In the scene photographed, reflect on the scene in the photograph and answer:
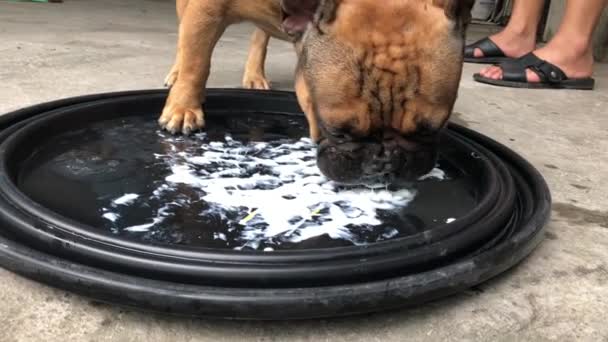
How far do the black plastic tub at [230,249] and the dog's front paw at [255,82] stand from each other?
0.95 meters

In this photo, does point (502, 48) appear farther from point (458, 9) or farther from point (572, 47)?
point (458, 9)

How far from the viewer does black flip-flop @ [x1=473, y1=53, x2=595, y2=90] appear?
113 inches

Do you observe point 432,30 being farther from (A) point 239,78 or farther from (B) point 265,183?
(A) point 239,78

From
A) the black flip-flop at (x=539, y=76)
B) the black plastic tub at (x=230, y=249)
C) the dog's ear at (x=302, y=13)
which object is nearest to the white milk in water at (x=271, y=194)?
the black plastic tub at (x=230, y=249)

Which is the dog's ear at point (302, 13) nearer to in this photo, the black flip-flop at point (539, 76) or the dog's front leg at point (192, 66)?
the dog's front leg at point (192, 66)

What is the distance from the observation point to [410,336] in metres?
0.86

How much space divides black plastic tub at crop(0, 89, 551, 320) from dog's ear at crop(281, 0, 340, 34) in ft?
1.57

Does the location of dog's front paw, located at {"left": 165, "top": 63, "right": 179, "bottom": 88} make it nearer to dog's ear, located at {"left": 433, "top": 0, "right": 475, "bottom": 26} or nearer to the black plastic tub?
the black plastic tub

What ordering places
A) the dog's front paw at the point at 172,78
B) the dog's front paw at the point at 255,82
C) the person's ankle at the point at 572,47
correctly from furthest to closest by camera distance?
the person's ankle at the point at 572,47 → the dog's front paw at the point at 255,82 → the dog's front paw at the point at 172,78

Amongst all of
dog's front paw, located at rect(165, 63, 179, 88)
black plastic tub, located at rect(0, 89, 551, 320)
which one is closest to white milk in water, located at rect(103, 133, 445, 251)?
black plastic tub, located at rect(0, 89, 551, 320)

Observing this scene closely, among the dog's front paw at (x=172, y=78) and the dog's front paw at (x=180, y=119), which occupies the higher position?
the dog's front paw at (x=180, y=119)

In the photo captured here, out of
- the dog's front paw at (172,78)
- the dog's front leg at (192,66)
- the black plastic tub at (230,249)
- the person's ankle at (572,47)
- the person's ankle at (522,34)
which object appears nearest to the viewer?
the black plastic tub at (230,249)

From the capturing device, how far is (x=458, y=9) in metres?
1.24

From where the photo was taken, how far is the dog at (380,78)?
1.19 meters
